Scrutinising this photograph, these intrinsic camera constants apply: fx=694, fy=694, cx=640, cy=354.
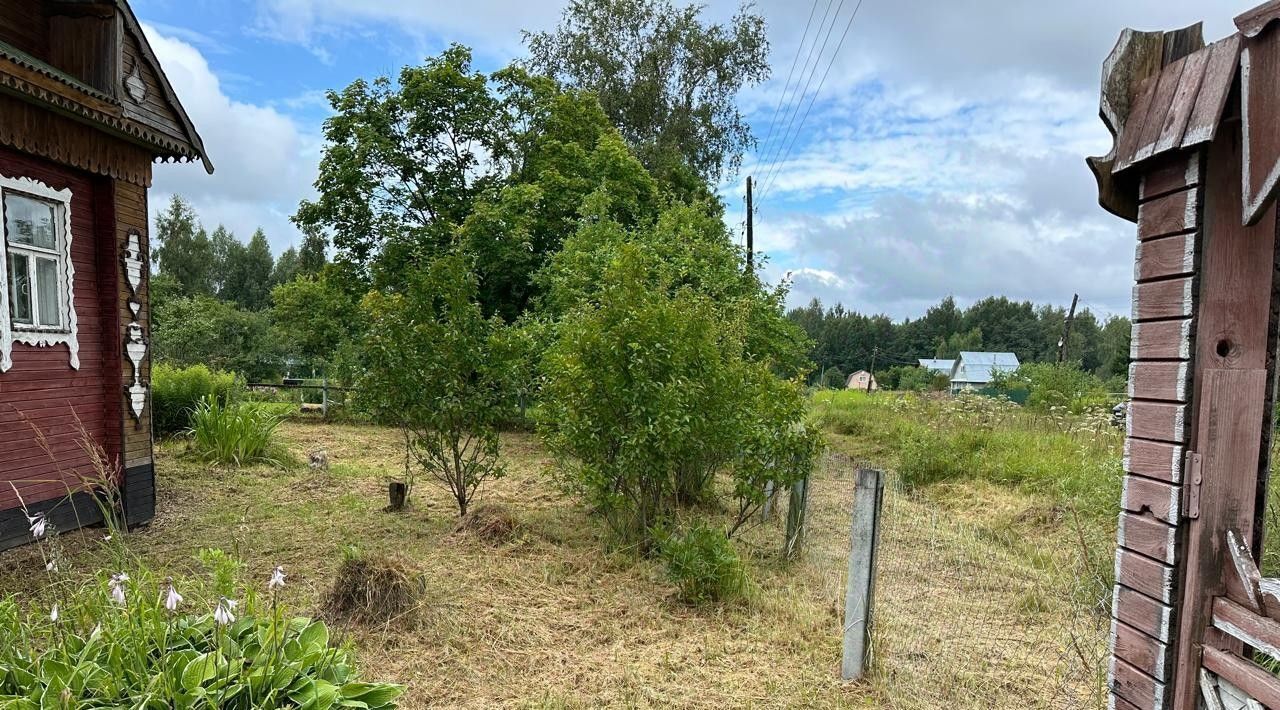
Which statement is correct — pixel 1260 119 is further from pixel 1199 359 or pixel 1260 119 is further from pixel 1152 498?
pixel 1152 498

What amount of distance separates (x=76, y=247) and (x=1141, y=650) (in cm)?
728

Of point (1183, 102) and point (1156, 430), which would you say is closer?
point (1183, 102)

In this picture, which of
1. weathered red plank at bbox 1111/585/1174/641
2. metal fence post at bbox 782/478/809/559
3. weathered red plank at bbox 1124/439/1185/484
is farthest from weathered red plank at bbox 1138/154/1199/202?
metal fence post at bbox 782/478/809/559

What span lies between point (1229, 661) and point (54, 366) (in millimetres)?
7152

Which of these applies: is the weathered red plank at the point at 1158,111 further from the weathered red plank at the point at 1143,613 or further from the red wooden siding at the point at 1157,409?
the weathered red plank at the point at 1143,613

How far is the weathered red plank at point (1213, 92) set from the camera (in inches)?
64.4

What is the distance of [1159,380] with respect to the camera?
6.23 feet

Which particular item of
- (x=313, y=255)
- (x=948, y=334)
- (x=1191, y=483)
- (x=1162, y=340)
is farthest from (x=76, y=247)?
(x=948, y=334)

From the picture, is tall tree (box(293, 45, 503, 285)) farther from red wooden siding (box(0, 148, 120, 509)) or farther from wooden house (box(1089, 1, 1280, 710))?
wooden house (box(1089, 1, 1280, 710))

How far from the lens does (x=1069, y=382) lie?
1599 cm

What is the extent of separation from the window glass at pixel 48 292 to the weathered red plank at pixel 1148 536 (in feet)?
22.7

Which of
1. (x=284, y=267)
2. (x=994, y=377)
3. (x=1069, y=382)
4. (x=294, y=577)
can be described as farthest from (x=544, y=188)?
(x=284, y=267)

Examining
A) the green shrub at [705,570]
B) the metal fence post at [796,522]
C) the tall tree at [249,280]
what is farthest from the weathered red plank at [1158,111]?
the tall tree at [249,280]

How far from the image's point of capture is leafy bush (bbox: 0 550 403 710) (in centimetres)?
217
